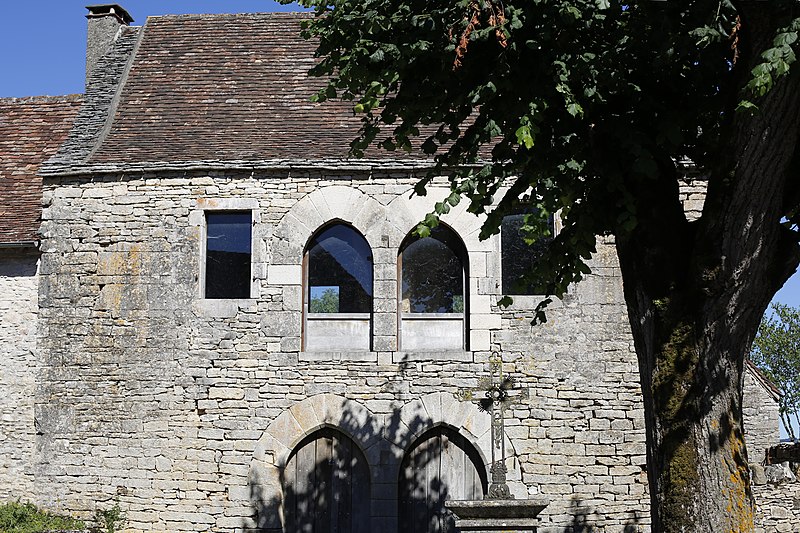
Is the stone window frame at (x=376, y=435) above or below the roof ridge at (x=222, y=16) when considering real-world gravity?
below

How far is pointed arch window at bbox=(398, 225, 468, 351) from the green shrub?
15.2 feet

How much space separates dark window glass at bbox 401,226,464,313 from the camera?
12438 millimetres

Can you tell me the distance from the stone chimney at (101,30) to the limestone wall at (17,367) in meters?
3.65

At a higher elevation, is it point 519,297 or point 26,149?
point 26,149

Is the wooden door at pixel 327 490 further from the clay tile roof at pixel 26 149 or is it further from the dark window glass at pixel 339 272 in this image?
the clay tile roof at pixel 26 149

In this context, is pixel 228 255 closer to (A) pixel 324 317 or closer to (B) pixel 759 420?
(A) pixel 324 317

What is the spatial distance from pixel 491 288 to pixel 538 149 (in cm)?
537

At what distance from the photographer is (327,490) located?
1200 centimetres

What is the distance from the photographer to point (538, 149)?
6957 millimetres

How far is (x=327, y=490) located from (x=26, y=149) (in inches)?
274

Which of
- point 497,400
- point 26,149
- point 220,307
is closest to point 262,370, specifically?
point 220,307

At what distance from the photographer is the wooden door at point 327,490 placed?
1195 cm

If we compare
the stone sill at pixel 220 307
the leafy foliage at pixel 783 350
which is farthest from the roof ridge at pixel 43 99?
the leafy foliage at pixel 783 350

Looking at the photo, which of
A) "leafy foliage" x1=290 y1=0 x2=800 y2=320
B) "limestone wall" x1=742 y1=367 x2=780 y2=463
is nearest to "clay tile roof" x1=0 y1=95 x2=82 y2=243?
"leafy foliage" x1=290 y1=0 x2=800 y2=320
